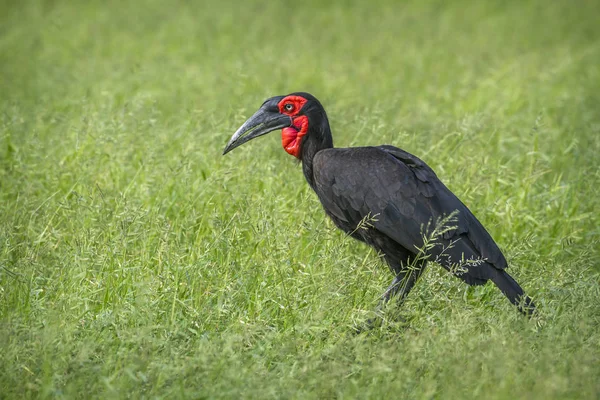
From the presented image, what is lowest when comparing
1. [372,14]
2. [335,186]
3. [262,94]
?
[372,14]

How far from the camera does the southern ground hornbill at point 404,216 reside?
4145 millimetres

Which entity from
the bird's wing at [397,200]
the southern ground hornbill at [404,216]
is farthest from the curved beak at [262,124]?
the bird's wing at [397,200]

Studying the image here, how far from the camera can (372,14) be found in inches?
509

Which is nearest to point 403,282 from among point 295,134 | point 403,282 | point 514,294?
point 403,282

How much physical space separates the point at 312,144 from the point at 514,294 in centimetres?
145

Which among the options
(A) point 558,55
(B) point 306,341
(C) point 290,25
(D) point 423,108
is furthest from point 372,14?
(B) point 306,341

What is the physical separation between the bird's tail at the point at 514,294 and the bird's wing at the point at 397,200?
6 cm

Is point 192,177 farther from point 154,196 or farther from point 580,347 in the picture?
point 580,347

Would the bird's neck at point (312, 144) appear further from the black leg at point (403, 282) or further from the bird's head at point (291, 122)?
the black leg at point (403, 282)

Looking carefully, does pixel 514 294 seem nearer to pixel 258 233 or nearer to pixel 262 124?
pixel 258 233

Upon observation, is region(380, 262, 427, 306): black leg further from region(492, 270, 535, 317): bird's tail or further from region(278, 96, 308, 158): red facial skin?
region(278, 96, 308, 158): red facial skin

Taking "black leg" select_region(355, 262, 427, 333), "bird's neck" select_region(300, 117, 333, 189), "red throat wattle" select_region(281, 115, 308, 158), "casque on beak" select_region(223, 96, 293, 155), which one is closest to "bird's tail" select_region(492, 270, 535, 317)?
"black leg" select_region(355, 262, 427, 333)

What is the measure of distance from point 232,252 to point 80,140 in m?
2.03

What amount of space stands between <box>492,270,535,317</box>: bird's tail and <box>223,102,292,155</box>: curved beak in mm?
1526
